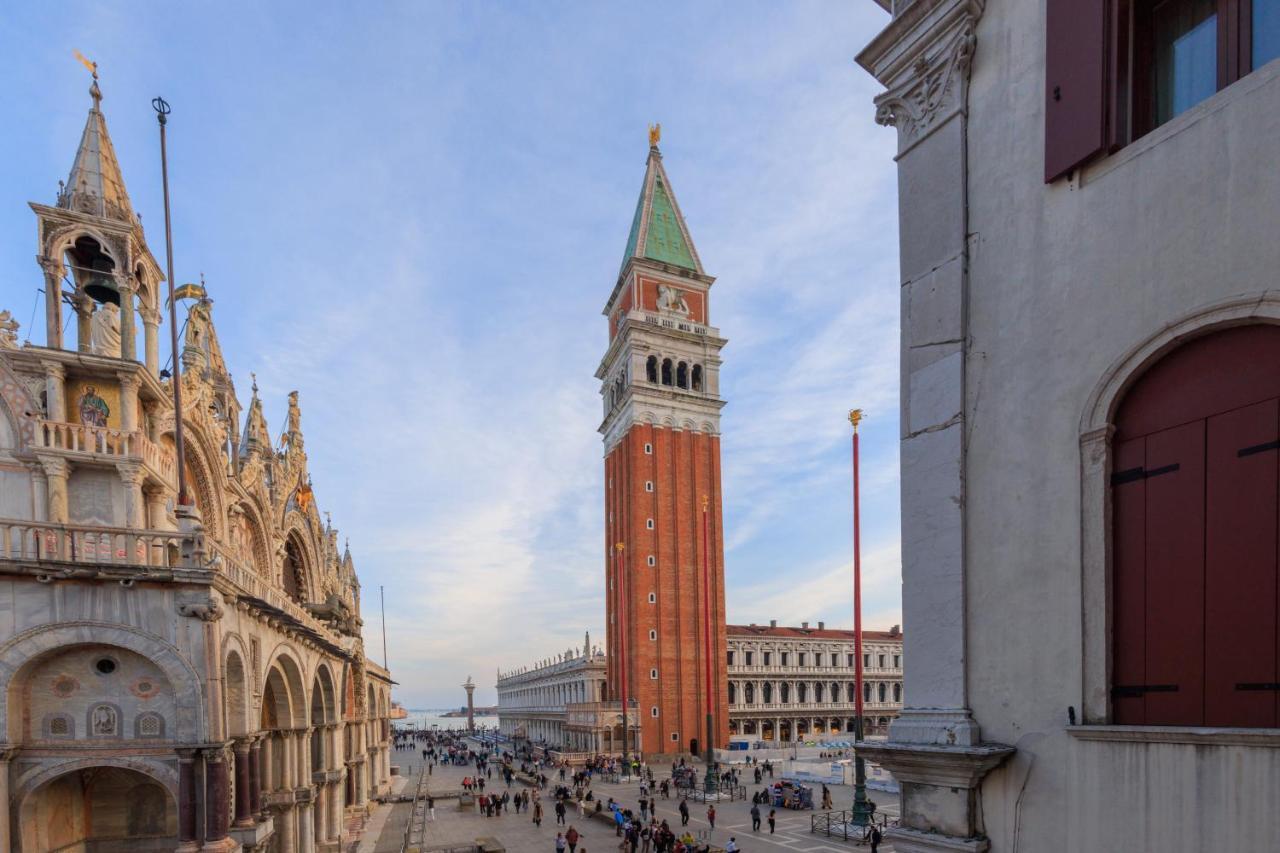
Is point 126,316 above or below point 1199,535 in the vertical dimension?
above

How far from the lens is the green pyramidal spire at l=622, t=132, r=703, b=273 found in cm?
6269

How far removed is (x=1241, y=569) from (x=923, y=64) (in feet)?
15.5

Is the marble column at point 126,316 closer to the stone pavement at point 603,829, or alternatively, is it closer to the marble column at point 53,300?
the marble column at point 53,300

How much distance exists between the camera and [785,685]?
70.8 m

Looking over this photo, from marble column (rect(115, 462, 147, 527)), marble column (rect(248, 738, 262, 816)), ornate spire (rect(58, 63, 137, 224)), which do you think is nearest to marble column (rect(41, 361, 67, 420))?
marble column (rect(115, 462, 147, 527))

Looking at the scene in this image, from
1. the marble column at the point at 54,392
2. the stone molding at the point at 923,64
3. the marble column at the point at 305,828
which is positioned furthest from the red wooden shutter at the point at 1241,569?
the marble column at the point at 305,828

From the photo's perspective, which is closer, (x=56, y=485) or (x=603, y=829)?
(x=56, y=485)

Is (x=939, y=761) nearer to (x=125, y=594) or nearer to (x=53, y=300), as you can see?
(x=125, y=594)

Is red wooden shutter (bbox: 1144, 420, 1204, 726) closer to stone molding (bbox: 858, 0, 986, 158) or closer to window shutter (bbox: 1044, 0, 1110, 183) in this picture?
window shutter (bbox: 1044, 0, 1110, 183)

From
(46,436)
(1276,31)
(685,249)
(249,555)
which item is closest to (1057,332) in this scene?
(1276,31)

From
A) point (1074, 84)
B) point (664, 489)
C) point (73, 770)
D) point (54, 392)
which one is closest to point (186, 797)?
point (73, 770)

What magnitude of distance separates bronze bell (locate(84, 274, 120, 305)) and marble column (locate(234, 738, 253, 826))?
31.6ft

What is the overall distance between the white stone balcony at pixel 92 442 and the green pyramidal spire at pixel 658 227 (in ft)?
165

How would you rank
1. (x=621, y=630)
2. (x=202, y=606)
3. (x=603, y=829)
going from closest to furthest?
1. (x=202, y=606)
2. (x=603, y=829)
3. (x=621, y=630)
